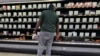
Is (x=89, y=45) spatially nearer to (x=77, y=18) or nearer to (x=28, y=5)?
(x=77, y=18)

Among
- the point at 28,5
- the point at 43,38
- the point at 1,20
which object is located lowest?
the point at 43,38

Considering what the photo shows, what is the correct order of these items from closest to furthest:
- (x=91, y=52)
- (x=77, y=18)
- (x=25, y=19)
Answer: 1. (x=91, y=52)
2. (x=77, y=18)
3. (x=25, y=19)

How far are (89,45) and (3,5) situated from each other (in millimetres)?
3291

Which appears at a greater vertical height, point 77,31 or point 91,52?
point 77,31

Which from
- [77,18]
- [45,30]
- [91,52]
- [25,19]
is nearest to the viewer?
[45,30]

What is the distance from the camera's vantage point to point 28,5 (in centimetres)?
727

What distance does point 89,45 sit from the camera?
6.11m

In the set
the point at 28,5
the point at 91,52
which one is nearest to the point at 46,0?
the point at 28,5

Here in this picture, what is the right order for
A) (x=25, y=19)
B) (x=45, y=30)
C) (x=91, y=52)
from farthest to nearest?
(x=25, y=19)
(x=91, y=52)
(x=45, y=30)

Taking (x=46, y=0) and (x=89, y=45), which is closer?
(x=89, y=45)

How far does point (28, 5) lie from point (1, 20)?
1.11 meters

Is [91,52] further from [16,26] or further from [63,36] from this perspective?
[16,26]

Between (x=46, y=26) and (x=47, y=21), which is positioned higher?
(x=47, y=21)

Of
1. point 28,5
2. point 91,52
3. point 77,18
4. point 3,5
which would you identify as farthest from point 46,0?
point 91,52
